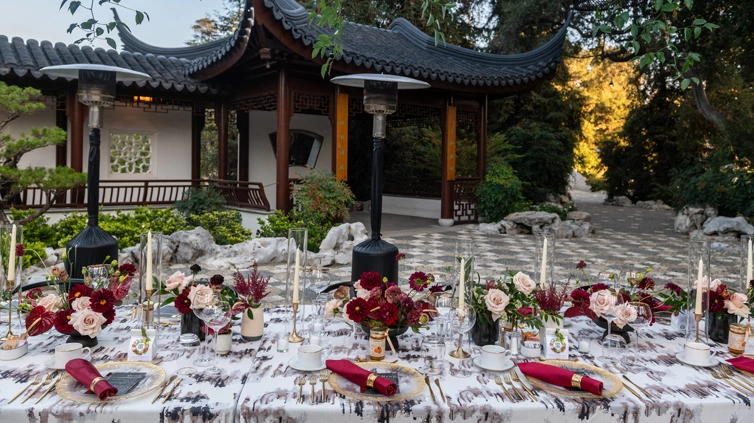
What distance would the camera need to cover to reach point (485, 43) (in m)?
17.8

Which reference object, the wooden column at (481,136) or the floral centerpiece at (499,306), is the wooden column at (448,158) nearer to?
the wooden column at (481,136)

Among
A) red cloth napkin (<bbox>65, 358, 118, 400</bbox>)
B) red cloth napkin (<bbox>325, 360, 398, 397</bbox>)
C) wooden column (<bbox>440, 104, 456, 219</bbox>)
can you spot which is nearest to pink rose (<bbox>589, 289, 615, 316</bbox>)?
red cloth napkin (<bbox>325, 360, 398, 397</bbox>)

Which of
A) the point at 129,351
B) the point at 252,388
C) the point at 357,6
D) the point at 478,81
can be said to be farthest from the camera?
the point at 357,6

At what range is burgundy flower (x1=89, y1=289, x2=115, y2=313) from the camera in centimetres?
191

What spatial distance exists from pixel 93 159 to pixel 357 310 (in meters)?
2.72

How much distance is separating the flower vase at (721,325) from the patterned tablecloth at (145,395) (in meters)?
1.70

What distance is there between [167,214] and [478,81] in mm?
5551

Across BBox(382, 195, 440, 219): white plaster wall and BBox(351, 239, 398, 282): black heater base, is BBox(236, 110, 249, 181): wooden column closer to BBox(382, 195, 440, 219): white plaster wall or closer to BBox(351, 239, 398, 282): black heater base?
BBox(382, 195, 440, 219): white plaster wall

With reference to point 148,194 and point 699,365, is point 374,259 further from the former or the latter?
point 148,194

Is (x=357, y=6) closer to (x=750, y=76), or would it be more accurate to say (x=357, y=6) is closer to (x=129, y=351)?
(x=750, y=76)

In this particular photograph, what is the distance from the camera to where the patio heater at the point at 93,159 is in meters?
3.56

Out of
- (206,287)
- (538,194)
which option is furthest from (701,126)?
(206,287)

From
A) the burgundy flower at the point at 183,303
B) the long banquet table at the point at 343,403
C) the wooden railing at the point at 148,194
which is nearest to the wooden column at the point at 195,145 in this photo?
the wooden railing at the point at 148,194

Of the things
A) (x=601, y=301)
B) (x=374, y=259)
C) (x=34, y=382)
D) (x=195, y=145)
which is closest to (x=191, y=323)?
(x=34, y=382)
